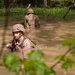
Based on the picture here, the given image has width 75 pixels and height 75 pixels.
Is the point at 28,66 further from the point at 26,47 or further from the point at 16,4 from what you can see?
the point at 16,4

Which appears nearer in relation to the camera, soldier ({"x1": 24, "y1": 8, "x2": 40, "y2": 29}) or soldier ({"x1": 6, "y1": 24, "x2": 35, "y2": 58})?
soldier ({"x1": 6, "y1": 24, "x2": 35, "y2": 58})

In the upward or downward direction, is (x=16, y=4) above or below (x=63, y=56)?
below

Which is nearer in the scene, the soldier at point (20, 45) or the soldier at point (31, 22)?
the soldier at point (20, 45)

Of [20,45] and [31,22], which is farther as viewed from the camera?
[31,22]

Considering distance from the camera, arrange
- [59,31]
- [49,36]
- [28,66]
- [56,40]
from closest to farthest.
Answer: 1. [28,66]
2. [56,40]
3. [49,36]
4. [59,31]

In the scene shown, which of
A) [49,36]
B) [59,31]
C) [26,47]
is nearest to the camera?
[26,47]

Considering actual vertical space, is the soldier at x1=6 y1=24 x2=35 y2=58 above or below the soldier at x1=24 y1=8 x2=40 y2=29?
above

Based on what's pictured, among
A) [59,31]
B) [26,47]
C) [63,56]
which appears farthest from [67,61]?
[59,31]

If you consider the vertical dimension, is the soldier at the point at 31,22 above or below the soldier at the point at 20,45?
below

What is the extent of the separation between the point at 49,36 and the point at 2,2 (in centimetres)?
2033

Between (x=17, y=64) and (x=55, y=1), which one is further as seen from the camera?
(x=55, y=1)

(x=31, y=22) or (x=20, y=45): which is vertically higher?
(x=20, y=45)

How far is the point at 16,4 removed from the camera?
34.0 metres

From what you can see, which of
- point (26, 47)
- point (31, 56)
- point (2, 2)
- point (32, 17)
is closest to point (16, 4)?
point (2, 2)
